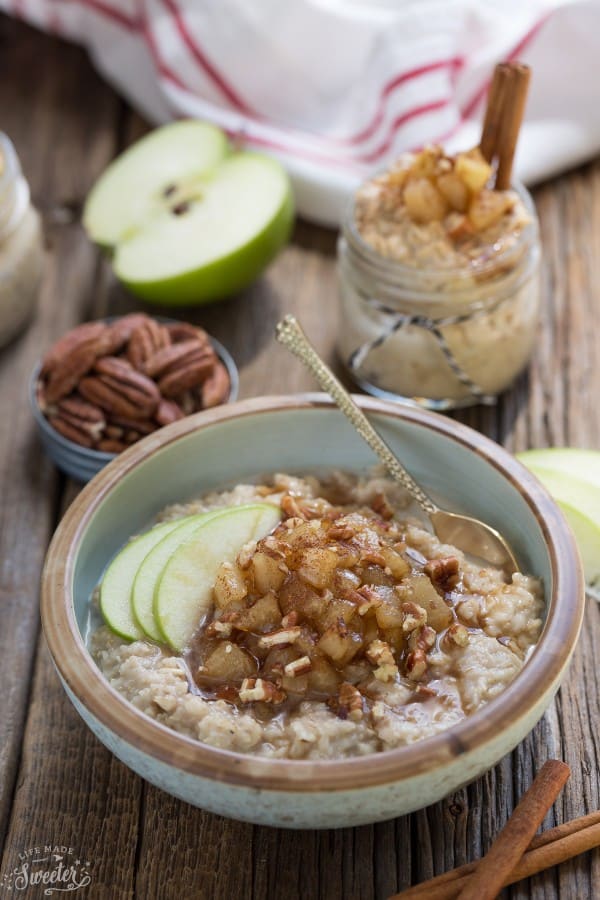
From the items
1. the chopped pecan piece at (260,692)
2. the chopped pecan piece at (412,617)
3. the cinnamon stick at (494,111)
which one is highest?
the cinnamon stick at (494,111)

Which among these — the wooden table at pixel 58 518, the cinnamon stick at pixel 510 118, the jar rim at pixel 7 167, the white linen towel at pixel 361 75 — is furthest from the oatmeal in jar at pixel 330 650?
the white linen towel at pixel 361 75

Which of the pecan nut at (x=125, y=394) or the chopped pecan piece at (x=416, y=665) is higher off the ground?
the chopped pecan piece at (x=416, y=665)

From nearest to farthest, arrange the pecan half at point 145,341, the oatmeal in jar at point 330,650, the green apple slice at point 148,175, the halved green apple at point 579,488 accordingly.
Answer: the oatmeal in jar at point 330,650, the halved green apple at point 579,488, the pecan half at point 145,341, the green apple slice at point 148,175

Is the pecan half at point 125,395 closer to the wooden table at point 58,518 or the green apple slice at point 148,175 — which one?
the wooden table at point 58,518

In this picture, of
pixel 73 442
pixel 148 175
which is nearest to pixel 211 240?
pixel 148 175

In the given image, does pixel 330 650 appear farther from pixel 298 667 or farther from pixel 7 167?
pixel 7 167

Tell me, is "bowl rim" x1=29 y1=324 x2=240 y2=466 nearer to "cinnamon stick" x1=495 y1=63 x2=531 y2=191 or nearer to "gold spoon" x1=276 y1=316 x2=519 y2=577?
"gold spoon" x1=276 y1=316 x2=519 y2=577

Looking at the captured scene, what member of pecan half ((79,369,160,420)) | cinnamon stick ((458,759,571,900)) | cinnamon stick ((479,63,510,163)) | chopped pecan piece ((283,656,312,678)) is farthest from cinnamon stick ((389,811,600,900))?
cinnamon stick ((479,63,510,163))
